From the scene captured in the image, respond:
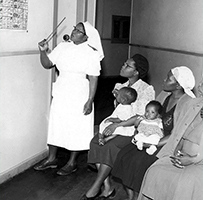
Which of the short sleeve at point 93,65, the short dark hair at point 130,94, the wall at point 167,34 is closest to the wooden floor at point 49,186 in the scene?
the short dark hair at point 130,94

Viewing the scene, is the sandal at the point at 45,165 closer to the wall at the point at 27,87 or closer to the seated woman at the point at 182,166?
the wall at the point at 27,87

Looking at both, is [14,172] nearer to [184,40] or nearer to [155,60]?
[184,40]

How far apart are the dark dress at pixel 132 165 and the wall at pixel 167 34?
301 cm

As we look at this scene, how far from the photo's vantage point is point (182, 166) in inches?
101

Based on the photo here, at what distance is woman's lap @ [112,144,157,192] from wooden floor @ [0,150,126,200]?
0.63 m

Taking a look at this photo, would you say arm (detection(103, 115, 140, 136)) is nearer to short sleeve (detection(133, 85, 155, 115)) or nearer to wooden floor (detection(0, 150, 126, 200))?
short sleeve (detection(133, 85, 155, 115))

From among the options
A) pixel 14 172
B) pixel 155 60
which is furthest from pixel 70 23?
pixel 155 60

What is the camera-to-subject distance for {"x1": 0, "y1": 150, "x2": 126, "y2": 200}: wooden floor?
3.36 meters

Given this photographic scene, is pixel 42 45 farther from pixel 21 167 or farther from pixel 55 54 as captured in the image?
pixel 21 167

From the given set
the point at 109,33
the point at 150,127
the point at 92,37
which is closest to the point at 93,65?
the point at 92,37

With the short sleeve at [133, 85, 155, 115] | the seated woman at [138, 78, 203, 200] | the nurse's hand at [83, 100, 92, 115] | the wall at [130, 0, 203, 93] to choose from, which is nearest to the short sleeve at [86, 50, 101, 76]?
the nurse's hand at [83, 100, 92, 115]

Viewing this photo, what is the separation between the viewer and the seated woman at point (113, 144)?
3.19 meters

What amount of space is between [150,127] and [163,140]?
149mm

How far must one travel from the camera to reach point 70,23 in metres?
4.45
